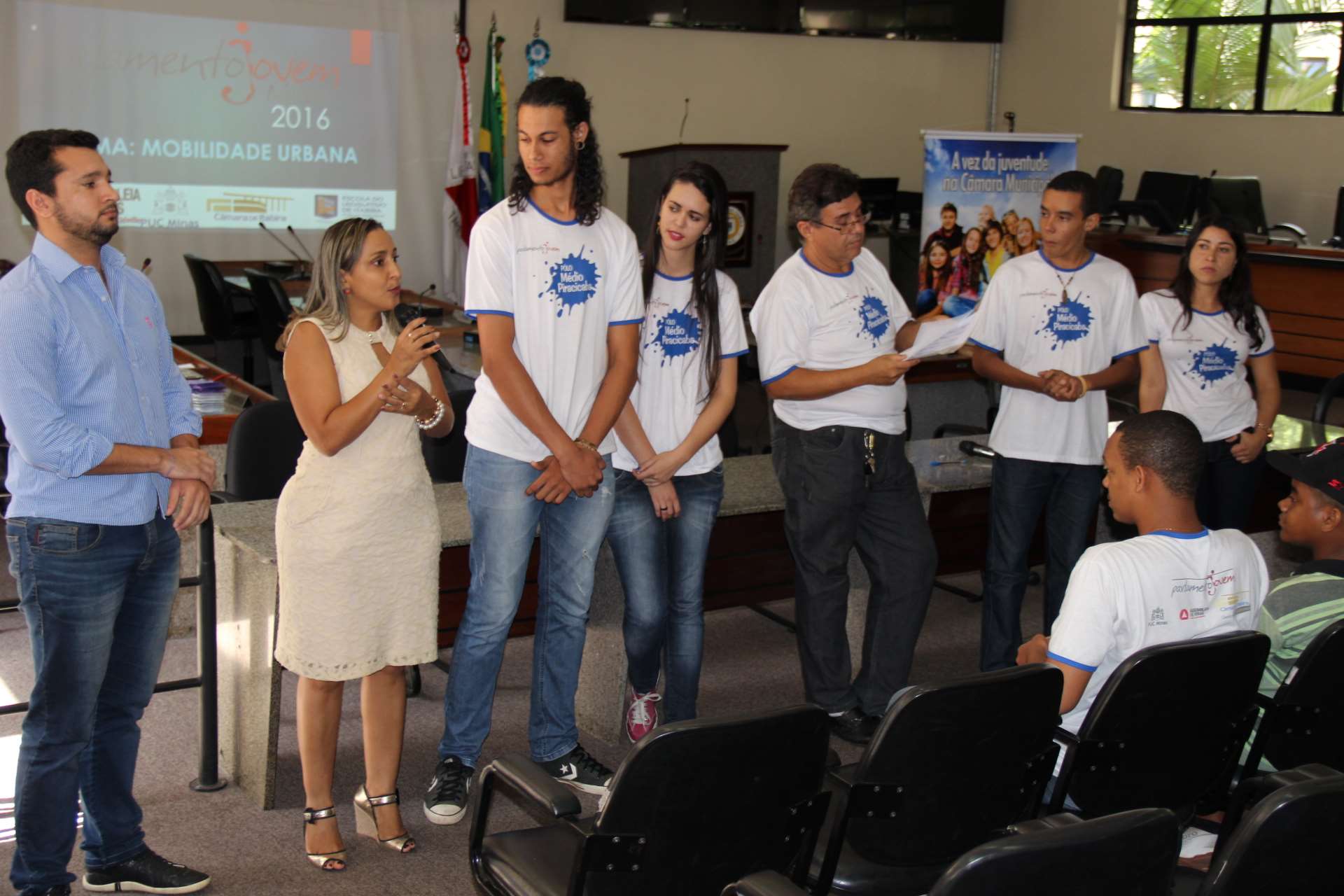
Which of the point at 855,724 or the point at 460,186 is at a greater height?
the point at 460,186

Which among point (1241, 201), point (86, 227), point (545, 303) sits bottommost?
point (545, 303)

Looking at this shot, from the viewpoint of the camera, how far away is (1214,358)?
13.0ft

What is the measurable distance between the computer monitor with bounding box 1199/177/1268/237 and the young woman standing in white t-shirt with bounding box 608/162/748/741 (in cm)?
772

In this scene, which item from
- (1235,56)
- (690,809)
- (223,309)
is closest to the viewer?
(690,809)

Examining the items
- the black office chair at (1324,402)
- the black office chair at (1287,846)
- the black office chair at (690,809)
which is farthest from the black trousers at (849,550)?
the black office chair at (1324,402)

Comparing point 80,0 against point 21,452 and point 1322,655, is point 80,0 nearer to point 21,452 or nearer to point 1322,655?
point 21,452

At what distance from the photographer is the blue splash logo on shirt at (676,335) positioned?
9.99 ft

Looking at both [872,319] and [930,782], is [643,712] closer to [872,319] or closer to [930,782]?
[872,319]

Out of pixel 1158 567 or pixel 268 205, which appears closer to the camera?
A: pixel 1158 567

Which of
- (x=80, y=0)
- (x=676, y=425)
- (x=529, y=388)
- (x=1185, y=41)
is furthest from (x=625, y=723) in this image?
(x=1185, y=41)

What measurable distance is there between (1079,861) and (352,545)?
1.59 metres

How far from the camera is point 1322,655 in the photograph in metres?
2.30

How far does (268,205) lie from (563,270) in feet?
24.3

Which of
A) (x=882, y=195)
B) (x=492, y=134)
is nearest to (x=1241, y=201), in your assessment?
(x=882, y=195)
